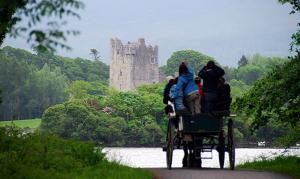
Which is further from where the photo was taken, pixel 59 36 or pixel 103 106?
pixel 103 106

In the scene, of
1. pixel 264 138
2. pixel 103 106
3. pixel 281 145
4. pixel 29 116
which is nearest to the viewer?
pixel 281 145

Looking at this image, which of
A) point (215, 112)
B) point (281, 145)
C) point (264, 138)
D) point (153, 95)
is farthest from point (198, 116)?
point (153, 95)

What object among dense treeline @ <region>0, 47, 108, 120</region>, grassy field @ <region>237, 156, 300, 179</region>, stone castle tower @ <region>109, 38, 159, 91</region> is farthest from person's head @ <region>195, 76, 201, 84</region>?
stone castle tower @ <region>109, 38, 159, 91</region>

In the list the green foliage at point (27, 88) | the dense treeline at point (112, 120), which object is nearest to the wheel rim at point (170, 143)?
the dense treeline at point (112, 120)

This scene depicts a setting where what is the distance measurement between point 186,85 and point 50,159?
3.95 metres

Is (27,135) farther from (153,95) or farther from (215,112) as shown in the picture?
(153,95)

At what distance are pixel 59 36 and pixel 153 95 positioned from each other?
130m

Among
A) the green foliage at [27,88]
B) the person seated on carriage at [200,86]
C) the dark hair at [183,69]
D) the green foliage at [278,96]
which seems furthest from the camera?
the green foliage at [27,88]

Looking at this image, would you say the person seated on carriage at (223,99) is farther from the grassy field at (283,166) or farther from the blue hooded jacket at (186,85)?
the grassy field at (283,166)

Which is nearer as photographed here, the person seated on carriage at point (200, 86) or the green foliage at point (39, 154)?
the green foliage at point (39, 154)

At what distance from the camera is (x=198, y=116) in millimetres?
15539

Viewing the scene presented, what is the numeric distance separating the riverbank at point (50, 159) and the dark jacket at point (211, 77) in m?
2.79

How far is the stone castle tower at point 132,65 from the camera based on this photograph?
178875 mm

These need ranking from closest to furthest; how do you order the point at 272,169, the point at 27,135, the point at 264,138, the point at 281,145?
the point at 27,135 → the point at 272,169 → the point at 281,145 → the point at 264,138
